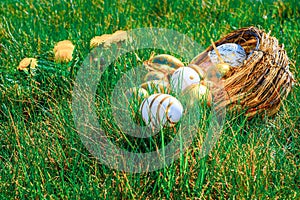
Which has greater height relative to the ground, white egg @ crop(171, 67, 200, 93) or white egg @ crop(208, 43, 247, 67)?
white egg @ crop(208, 43, 247, 67)

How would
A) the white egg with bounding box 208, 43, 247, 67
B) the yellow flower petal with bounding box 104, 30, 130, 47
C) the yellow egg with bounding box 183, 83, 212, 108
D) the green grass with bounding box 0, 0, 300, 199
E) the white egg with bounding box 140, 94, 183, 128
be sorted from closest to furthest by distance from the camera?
the green grass with bounding box 0, 0, 300, 199 → the white egg with bounding box 140, 94, 183, 128 → the yellow egg with bounding box 183, 83, 212, 108 → the white egg with bounding box 208, 43, 247, 67 → the yellow flower petal with bounding box 104, 30, 130, 47

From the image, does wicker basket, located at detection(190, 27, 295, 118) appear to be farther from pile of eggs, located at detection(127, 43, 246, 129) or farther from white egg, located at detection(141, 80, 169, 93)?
white egg, located at detection(141, 80, 169, 93)

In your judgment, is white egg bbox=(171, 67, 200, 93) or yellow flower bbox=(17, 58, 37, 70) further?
yellow flower bbox=(17, 58, 37, 70)

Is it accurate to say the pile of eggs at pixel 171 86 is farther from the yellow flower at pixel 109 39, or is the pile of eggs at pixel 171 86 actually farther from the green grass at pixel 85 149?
the yellow flower at pixel 109 39

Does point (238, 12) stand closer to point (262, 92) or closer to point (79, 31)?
point (79, 31)

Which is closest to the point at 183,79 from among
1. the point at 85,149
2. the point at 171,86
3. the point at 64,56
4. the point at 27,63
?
the point at 171,86

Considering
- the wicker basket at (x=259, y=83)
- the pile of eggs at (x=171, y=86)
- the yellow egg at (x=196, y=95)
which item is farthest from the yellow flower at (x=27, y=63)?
the wicker basket at (x=259, y=83)

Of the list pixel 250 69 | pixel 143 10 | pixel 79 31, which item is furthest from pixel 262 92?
pixel 143 10

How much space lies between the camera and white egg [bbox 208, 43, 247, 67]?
302 cm

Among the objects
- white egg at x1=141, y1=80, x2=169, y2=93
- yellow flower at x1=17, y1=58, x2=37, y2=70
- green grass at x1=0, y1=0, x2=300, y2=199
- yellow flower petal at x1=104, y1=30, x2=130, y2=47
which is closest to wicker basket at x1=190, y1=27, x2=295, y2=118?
green grass at x1=0, y1=0, x2=300, y2=199

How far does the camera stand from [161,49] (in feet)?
11.2

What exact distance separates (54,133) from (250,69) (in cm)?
115

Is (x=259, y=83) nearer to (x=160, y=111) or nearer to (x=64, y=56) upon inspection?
(x=160, y=111)

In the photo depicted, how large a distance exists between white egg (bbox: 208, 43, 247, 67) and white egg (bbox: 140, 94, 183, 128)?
65 cm
